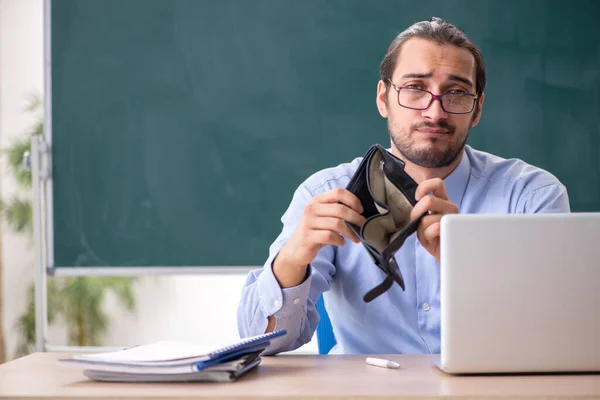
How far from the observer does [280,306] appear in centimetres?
149

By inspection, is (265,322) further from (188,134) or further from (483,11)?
(483,11)

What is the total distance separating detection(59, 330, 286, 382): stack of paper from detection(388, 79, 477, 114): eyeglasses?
0.95 m

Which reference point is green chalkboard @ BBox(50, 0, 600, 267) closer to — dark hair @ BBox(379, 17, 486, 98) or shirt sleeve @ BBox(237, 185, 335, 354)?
dark hair @ BBox(379, 17, 486, 98)

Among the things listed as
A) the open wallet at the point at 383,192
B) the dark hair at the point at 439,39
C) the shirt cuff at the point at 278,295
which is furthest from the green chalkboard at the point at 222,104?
the open wallet at the point at 383,192

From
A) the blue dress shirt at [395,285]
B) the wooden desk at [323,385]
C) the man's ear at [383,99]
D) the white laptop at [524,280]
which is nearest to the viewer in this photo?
the wooden desk at [323,385]

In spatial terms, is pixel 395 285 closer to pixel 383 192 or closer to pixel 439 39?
pixel 383 192

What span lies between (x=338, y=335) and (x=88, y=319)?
8.38 feet

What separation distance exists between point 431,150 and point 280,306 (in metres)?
0.60

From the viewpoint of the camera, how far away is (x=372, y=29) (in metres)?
2.81

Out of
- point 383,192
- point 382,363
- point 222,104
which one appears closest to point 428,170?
point 383,192

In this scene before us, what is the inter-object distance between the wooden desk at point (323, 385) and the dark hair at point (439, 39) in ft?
3.25

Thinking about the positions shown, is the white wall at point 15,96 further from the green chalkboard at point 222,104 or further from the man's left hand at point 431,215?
the man's left hand at point 431,215

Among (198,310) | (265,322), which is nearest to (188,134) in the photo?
(198,310)

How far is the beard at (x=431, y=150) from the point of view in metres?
1.79
